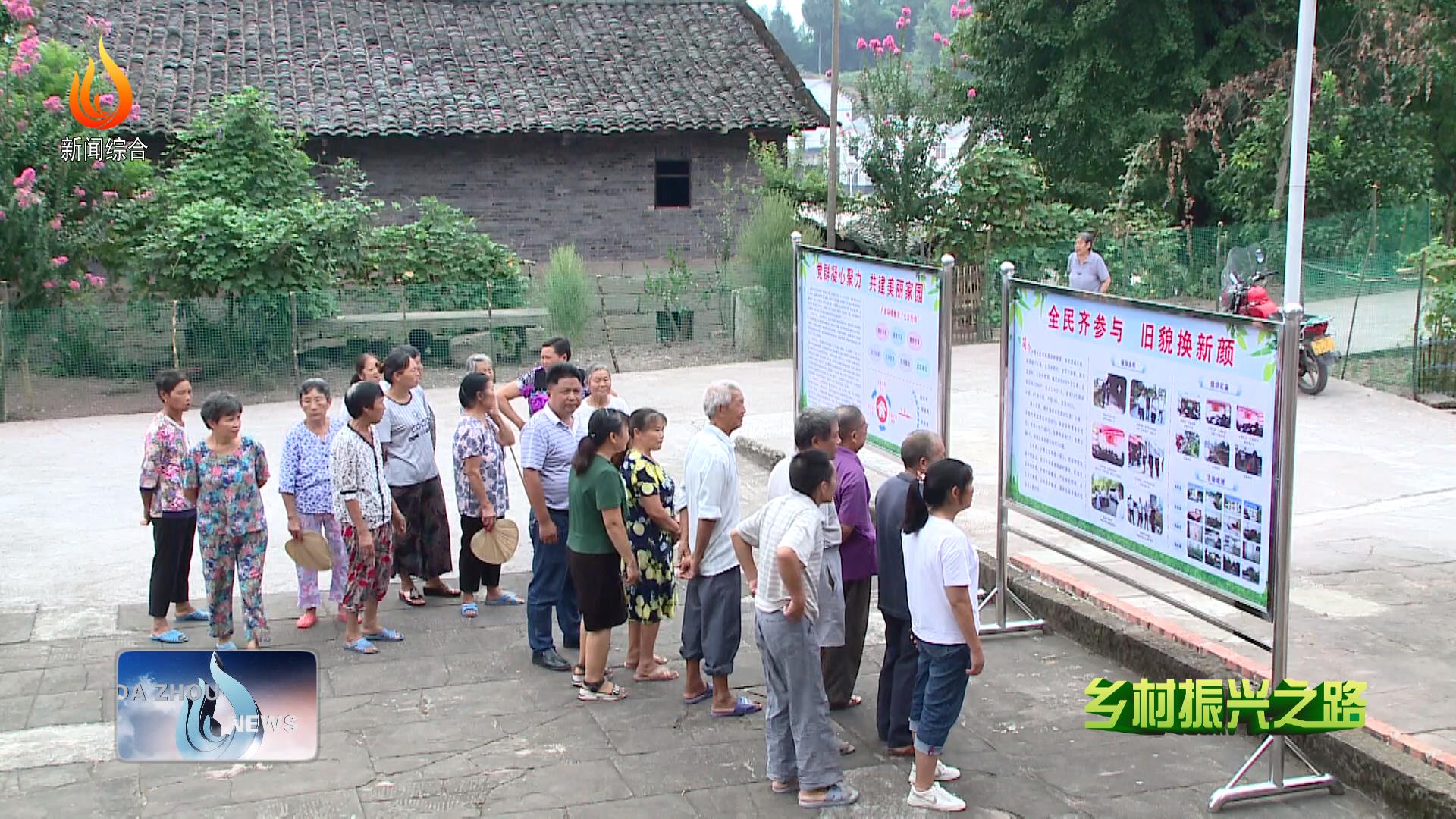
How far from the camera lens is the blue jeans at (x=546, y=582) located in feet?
23.2

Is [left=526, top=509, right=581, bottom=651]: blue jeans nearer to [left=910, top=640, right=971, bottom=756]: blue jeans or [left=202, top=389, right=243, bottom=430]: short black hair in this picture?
[left=202, top=389, right=243, bottom=430]: short black hair

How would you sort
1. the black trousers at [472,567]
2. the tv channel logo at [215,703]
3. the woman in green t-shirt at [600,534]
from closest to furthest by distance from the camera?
the tv channel logo at [215,703] → the woman in green t-shirt at [600,534] → the black trousers at [472,567]

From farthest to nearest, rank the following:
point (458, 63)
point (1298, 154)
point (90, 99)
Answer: point (458, 63)
point (90, 99)
point (1298, 154)

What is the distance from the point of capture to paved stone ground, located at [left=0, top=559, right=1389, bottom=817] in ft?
18.1

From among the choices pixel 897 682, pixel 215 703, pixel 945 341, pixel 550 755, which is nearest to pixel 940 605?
pixel 897 682

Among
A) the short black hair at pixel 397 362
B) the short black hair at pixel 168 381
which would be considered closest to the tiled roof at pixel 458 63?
the short black hair at pixel 397 362

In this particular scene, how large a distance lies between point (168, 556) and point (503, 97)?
1632 centimetres

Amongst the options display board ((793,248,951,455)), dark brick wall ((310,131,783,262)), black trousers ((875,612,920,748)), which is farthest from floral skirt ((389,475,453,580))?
dark brick wall ((310,131,783,262))

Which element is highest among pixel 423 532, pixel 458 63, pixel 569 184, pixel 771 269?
pixel 458 63

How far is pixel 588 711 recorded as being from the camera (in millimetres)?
6539

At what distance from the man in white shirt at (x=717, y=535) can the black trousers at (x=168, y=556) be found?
2.81 meters

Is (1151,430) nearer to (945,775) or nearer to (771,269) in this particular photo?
(945,775)

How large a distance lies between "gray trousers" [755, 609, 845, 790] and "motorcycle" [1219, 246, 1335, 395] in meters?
8.82

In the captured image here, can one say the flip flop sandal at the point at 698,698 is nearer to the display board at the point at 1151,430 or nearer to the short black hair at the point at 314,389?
the display board at the point at 1151,430
